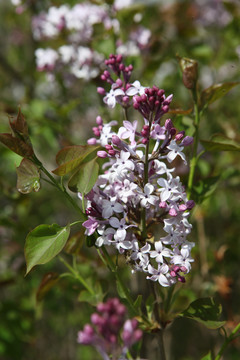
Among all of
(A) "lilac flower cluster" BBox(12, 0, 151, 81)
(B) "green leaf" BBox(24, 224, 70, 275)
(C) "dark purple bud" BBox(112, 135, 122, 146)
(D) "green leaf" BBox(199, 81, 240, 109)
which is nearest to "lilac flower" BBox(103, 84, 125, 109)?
(C) "dark purple bud" BBox(112, 135, 122, 146)

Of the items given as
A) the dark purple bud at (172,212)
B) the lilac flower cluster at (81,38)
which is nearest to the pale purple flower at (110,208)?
the dark purple bud at (172,212)

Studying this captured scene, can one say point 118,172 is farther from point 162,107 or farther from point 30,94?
point 30,94

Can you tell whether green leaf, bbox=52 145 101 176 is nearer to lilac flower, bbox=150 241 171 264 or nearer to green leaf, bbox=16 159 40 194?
green leaf, bbox=16 159 40 194

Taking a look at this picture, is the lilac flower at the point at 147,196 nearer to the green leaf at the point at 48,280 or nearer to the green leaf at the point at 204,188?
the green leaf at the point at 204,188

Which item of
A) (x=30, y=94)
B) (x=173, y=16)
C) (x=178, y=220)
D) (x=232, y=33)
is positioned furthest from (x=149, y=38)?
(x=178, y=220)

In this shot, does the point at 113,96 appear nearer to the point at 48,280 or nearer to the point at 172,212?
the point at 172,212
